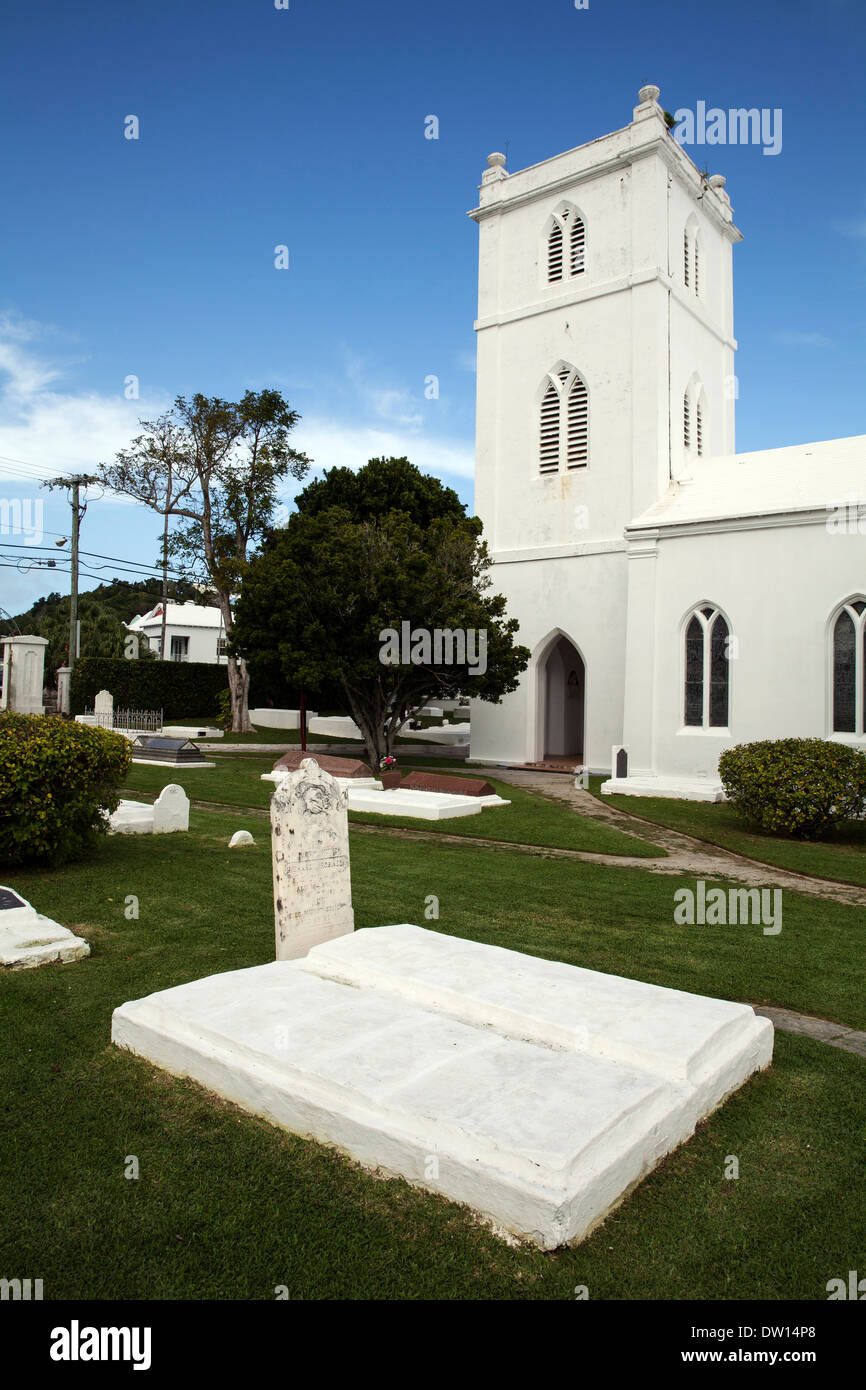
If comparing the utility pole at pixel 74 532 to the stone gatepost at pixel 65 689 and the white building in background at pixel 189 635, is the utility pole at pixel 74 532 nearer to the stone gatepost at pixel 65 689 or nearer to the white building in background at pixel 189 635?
the stone gatepost at pixel 65 689

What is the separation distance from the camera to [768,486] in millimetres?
20016

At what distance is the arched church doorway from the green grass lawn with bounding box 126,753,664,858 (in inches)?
293

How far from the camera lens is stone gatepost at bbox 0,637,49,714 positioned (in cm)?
3177

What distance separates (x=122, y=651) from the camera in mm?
50656

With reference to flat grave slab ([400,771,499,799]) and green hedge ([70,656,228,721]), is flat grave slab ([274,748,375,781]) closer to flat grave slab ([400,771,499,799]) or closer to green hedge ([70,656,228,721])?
flat grave slab ([400,771,499,799])

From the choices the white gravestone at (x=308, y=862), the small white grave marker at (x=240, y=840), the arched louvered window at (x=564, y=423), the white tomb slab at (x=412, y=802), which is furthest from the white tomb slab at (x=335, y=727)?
the white gravestone at (x=308, y=862)

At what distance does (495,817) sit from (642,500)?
1129 centimetres

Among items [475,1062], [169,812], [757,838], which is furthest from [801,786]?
[475,1062]

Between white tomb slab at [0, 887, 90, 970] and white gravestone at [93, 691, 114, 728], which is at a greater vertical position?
white gravestone at [93, 691, 114, 728]

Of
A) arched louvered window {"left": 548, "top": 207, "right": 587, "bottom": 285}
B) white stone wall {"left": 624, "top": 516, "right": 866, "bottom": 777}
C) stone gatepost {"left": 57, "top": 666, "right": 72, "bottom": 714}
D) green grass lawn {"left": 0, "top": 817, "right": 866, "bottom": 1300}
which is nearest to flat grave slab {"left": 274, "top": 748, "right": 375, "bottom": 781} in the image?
white stone wall {"left": 624, "top": 516, "right": 866, "bottom": 777}

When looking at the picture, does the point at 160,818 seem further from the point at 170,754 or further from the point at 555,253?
the point at 555,253
